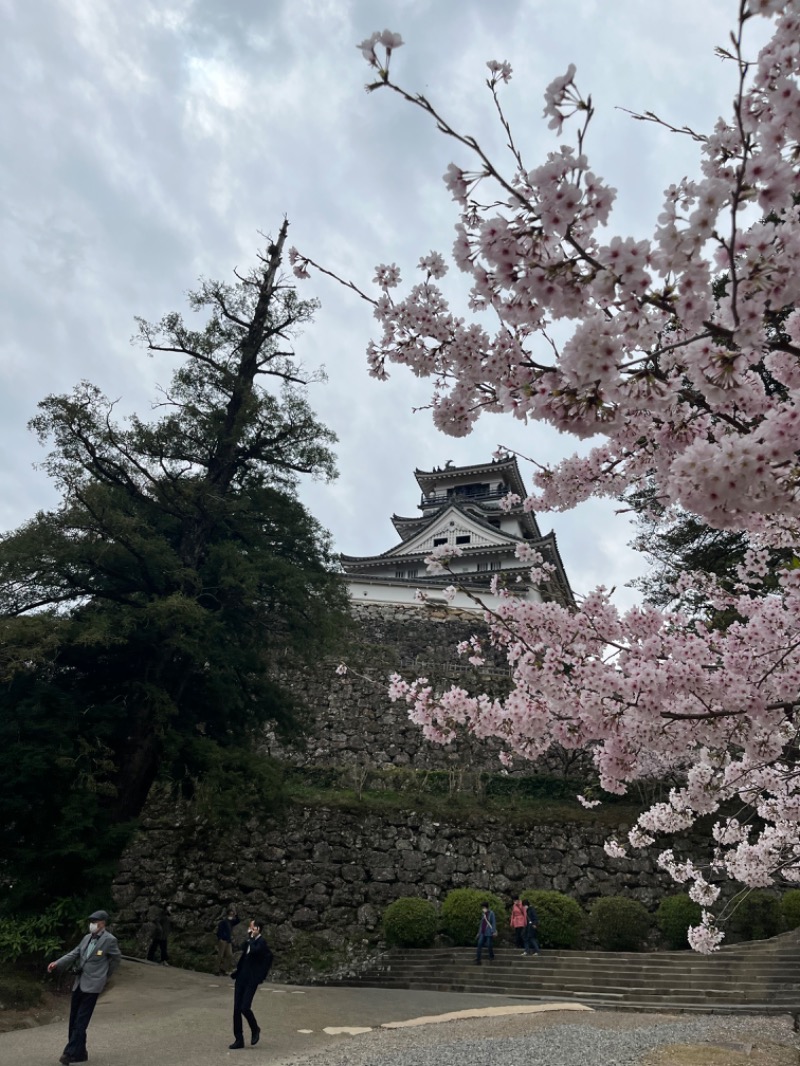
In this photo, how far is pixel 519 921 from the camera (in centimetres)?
1236

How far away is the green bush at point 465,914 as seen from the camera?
12.8 m

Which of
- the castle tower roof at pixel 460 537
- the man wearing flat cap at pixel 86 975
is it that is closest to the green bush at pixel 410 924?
the man wearing flat cap at pixel 86 975

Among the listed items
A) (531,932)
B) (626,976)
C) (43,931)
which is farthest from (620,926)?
(43,931)

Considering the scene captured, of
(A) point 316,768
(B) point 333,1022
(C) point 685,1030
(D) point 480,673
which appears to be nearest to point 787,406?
(C) point 685,1030

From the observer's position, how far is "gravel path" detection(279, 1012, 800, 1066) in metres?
6.01

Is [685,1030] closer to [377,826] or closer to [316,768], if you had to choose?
[377,826]

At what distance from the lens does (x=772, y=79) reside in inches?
110

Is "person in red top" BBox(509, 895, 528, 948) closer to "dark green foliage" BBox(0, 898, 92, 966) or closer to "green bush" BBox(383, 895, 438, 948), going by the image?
"green bush" BBox(383, 895, 438, 948)

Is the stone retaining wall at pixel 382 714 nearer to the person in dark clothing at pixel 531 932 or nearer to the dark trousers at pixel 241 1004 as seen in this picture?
the person in dark clothing at pixel 531 932

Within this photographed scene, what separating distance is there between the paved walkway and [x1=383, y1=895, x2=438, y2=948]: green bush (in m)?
1.57

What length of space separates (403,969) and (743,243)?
1294cm

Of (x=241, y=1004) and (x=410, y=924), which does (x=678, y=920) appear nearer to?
(x=410, y=924)

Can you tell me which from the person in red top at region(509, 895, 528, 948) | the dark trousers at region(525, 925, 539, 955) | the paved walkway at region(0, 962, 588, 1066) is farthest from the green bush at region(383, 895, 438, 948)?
the dark trousers at region(525, 925, 539, 955)

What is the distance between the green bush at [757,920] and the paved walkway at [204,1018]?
461 centimetres
